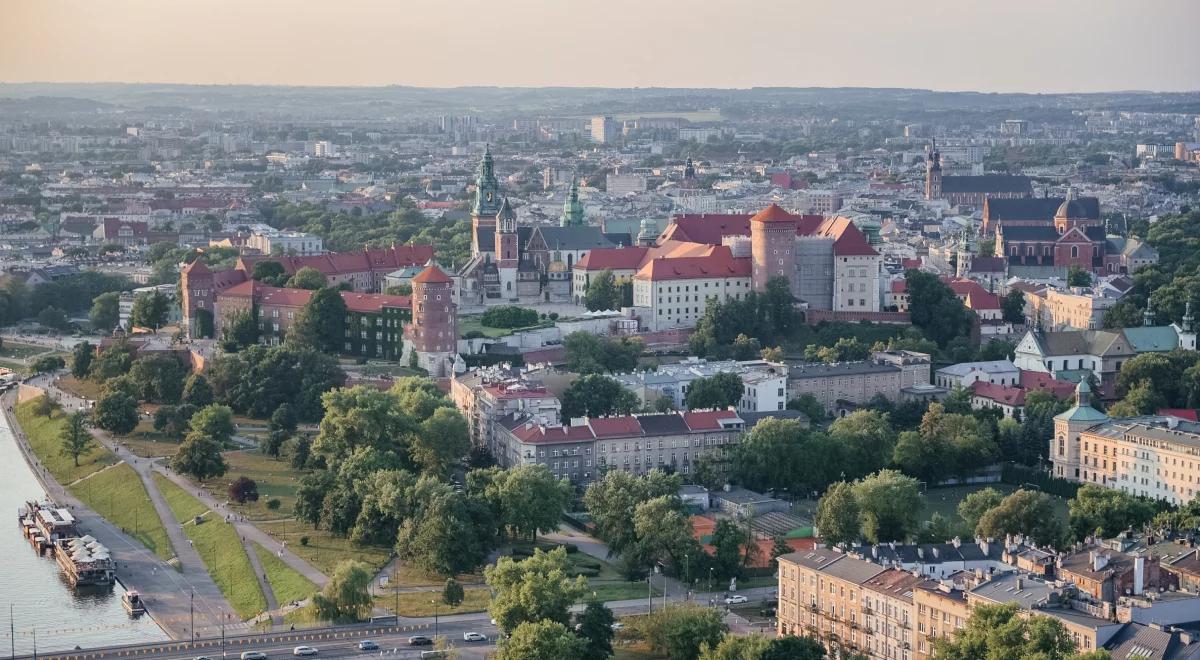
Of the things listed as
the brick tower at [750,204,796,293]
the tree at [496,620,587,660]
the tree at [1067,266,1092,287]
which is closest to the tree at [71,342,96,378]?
the brick tower at [750,204,796,293]

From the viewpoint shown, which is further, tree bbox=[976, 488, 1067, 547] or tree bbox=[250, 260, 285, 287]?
tree bbox=[250, 260, 285, 287]

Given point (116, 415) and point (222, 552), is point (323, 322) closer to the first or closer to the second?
point (116, 415)

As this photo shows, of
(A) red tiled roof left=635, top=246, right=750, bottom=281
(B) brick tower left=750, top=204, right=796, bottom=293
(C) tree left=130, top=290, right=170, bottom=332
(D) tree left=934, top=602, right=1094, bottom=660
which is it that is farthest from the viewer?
(C) tree left=130, top=290, right=170, bottom=332

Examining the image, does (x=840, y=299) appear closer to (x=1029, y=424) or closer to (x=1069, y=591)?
(x=1029, y=424)

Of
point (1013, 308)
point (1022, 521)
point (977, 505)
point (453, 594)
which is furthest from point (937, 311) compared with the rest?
point (453, 594)

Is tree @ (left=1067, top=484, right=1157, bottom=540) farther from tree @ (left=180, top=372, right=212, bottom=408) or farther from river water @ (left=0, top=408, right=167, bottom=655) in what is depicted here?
tree @ (left=180, top=372, right=212, bottom=408)

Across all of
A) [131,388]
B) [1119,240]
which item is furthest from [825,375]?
[1119,240]
